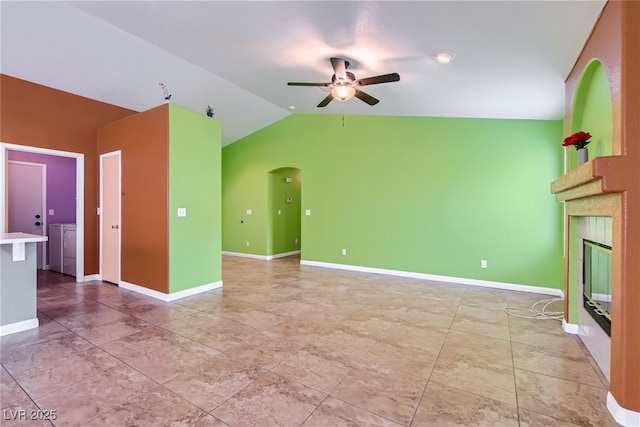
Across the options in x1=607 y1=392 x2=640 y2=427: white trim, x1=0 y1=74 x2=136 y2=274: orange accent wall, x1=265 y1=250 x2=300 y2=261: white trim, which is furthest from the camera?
x1=265 y1=250 x2=300 y2=261: white trim

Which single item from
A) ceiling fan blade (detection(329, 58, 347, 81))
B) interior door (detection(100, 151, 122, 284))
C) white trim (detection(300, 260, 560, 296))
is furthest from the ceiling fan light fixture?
interior door (detection(100, 151, 122, 284))

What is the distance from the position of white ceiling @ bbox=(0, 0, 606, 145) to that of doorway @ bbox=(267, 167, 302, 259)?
2.77m

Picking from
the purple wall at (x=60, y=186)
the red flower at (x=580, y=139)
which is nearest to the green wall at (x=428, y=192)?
the red flower at (x=580, y=139)

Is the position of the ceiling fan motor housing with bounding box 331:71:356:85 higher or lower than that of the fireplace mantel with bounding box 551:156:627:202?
higher

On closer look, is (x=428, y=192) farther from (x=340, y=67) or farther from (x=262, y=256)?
(x=262, y=256)

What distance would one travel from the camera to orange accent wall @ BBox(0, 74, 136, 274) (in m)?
4.29

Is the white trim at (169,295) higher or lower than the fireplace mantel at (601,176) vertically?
lower

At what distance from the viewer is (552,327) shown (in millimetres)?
3379

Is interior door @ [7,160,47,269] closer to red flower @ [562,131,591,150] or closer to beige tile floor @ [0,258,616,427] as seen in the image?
beige tile floor @ [0,258,616,427]

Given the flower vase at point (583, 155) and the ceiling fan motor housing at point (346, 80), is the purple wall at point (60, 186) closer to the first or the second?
the ceiling fan motor housing at point (346, 80)

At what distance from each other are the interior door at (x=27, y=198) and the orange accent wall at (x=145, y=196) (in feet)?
7.91

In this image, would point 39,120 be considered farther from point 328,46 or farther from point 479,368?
point 479,368

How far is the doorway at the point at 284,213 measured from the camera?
7617 mm

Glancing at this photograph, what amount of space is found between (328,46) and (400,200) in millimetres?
3230
